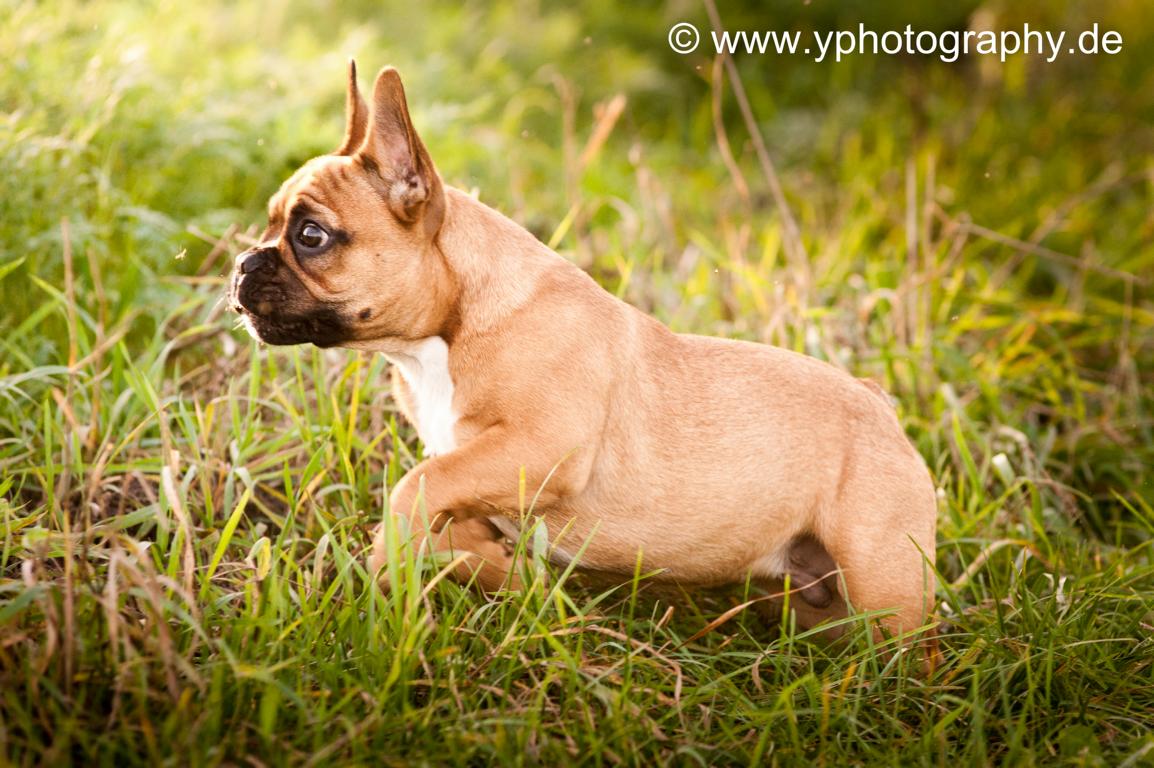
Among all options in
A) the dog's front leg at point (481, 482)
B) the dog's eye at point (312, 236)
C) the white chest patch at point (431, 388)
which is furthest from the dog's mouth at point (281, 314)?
the dog's front leg at point (481, 482)

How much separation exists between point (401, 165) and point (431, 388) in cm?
76

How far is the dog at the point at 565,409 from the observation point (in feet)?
12.2

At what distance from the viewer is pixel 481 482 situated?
3627 millimetres

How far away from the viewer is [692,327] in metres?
6.31

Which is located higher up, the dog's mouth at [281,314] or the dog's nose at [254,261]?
the dog's nose at [254,261]

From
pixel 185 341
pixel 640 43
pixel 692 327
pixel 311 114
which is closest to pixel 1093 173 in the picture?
pixel 640 43

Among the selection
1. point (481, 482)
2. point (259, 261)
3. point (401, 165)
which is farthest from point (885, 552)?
point (259, 261)

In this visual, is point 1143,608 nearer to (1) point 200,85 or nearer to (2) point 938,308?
(2) point 938,308

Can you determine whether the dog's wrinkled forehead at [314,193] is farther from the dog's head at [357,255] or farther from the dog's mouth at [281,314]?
the dog's mouth at [281,314]

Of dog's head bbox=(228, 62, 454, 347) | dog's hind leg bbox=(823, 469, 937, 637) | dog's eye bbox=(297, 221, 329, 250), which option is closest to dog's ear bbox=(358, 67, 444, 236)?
dog's head bbox=(228, 62, 454, 347)

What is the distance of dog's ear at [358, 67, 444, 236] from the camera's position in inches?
145

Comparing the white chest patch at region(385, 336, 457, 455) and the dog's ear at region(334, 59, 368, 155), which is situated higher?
the dog's ear at region(334, 59, 368, 155)

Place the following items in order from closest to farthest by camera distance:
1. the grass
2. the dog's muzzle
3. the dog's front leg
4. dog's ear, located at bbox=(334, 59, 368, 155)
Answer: the grass < the dog's front leg < the dog's muzzle < dog's ear, located at bbox=(334, 59, 368, 155)

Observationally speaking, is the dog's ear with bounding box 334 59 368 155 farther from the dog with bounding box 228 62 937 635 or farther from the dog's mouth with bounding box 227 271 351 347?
the dog's mouth with bounding box 227 271 351 347
